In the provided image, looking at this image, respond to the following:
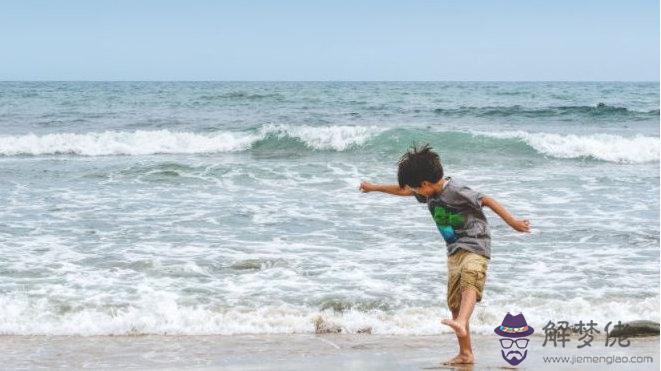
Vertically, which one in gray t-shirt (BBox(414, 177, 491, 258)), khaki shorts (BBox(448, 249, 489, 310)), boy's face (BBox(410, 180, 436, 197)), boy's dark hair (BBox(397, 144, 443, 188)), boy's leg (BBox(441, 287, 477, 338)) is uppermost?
boy's dark hair (BBox(397, 144, 443, 188))

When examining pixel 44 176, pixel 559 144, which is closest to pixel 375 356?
pixel 44 176

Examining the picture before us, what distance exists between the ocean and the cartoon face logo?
1.59 ft

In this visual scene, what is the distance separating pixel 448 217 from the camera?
427 cm

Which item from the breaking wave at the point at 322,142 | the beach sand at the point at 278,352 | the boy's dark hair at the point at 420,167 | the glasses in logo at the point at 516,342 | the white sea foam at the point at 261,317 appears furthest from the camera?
the breaking wave at the point at 322,142

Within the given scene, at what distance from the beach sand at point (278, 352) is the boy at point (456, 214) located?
2.30ft

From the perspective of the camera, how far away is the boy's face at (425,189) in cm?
417

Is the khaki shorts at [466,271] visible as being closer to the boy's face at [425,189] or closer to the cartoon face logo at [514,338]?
the boy's face at [425,189]

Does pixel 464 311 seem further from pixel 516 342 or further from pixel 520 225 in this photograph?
pixel 516 342

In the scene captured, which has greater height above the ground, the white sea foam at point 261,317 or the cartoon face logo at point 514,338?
the cartoon face logo at point 514,338

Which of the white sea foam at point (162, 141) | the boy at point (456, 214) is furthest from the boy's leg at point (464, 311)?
the white sea foam at point (162, 141)

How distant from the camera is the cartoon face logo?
5.05 metres

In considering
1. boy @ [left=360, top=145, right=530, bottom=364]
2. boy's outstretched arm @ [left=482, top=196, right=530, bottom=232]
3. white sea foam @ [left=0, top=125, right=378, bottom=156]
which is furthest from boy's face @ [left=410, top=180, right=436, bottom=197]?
white sea foam @ [left=0, top=125, right=378, bottom=156]

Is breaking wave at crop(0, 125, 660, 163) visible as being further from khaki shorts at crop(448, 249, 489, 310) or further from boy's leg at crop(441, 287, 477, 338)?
boy's leg at crop(441, 287, 477, 338)

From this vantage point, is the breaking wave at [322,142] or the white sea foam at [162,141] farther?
the white sea foam at [162,141]
